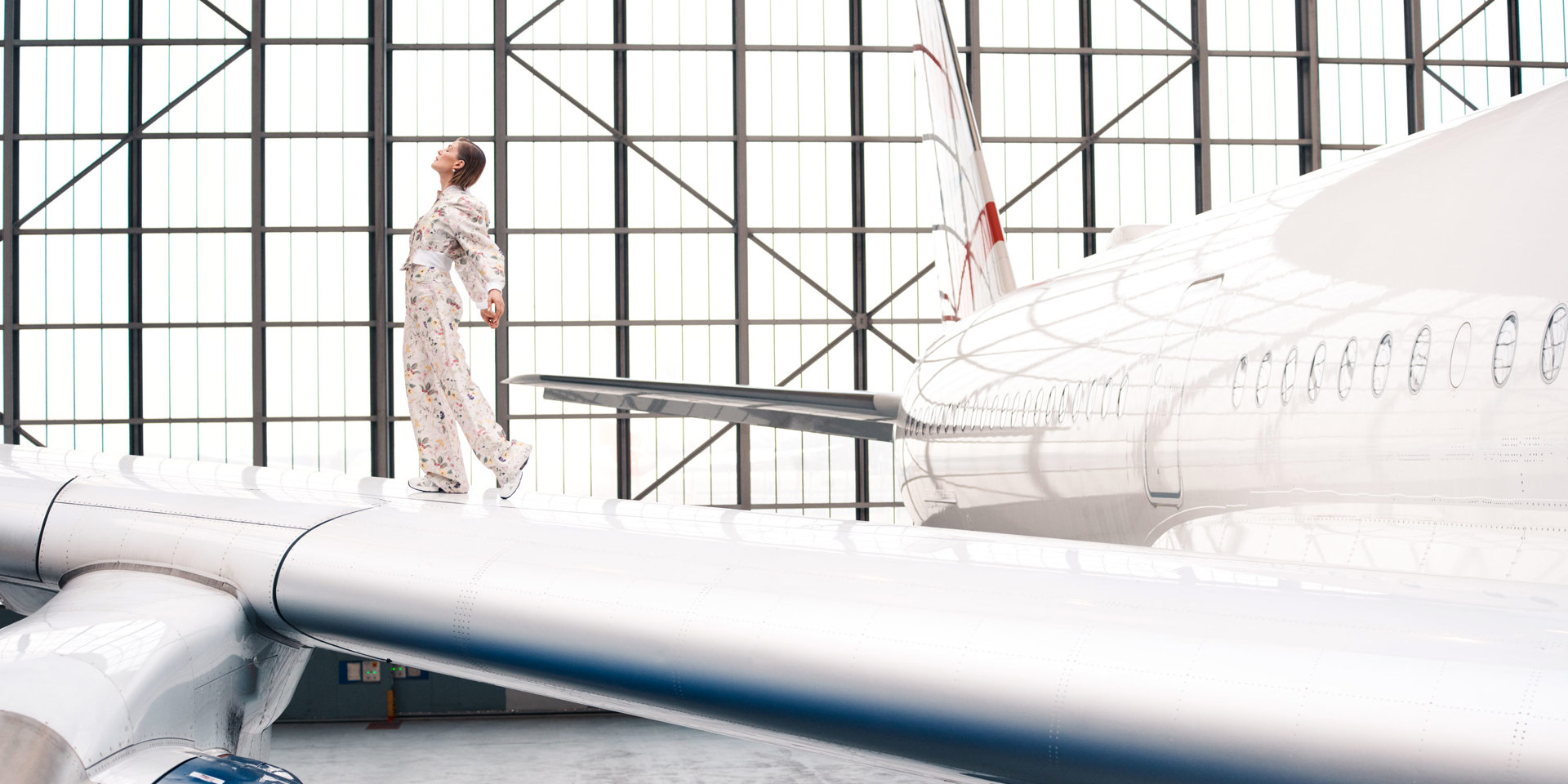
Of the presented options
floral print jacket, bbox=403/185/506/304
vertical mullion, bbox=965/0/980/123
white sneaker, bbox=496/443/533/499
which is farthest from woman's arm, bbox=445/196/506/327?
vertical mullion, bbox=965/0/980/123

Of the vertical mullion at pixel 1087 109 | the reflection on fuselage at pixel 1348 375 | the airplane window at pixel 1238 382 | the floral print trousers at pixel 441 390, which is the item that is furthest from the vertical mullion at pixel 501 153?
the airplane window at pixel 1238 382

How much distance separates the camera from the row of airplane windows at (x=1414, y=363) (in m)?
3.47

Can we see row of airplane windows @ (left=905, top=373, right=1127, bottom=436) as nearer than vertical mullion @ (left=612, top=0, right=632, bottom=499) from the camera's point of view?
Yes

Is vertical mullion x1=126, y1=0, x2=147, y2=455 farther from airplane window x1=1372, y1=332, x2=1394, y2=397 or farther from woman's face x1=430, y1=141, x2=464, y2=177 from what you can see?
airplane window x1=1372, y1=332, x2=1394, y2=397

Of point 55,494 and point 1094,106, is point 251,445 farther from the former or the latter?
point 55,494

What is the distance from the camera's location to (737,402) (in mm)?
11461

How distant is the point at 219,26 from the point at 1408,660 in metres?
23.5

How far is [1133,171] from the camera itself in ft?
74.0

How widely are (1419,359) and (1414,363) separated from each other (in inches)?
0.8

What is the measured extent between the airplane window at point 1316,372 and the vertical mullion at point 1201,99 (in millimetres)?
18634

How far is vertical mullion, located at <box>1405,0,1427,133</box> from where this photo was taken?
73.1ft

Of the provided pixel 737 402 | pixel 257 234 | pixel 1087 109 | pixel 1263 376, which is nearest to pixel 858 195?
pixel 1087 109

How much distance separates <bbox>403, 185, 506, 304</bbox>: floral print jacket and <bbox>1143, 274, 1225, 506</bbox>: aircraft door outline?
3058mm

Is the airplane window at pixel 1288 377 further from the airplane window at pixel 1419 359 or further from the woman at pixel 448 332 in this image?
the woman at pixel 448 332
